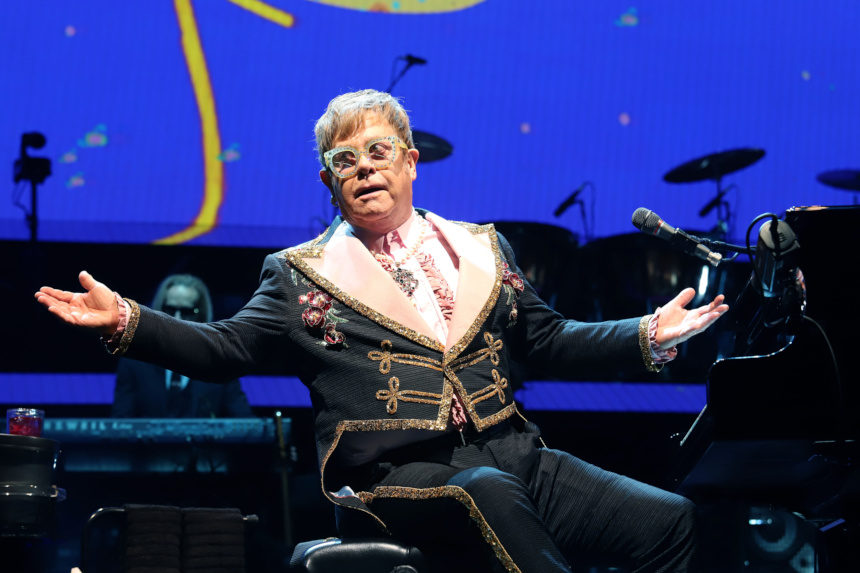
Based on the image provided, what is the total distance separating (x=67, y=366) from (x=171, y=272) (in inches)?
30.4

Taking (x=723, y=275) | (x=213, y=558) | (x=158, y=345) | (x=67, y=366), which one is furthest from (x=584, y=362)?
(x=67, y=366)

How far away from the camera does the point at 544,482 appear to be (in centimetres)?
236

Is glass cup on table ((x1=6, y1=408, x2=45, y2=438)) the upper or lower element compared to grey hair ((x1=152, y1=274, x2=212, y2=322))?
lower

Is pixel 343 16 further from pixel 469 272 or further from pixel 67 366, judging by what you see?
pixel 469 272

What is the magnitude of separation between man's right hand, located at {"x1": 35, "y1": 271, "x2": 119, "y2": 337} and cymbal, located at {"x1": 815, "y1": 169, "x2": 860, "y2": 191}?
5.26 m

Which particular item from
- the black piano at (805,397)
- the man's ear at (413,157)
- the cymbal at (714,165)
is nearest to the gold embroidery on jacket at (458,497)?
the black piano at (805,397)

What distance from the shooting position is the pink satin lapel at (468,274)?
2.50 metres

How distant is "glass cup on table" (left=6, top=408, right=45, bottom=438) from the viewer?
3.54 meters

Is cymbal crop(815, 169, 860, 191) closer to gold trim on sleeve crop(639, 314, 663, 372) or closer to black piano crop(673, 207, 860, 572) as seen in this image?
black piano crop(673, 207, 860, 572)

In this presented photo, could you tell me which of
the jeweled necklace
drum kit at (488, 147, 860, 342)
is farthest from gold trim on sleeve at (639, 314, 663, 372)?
drum kit at (488, 147, 860, 342)

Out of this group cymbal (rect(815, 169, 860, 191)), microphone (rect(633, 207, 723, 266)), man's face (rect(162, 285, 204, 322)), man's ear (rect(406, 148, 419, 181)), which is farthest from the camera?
cymbal (rect(815, 169, 860, 191))

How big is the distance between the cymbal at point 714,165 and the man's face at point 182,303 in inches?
114

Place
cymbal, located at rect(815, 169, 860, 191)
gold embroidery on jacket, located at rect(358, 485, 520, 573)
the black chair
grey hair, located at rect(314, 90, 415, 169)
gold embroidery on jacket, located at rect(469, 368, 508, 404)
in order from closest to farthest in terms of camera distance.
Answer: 1. gold embroidery on jacket, located at rect(358, 485, 520, 573)
2. the black chair
3. gold embroidery on jacket, located at rect(469, 368, 508, 404)
4. grey hair, located at rect(314, 90, 415, 169)
5. cymbal, located at rect(815, 169, 860, 191)

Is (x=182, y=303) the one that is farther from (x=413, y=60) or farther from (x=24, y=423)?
(x=413, y=60)
